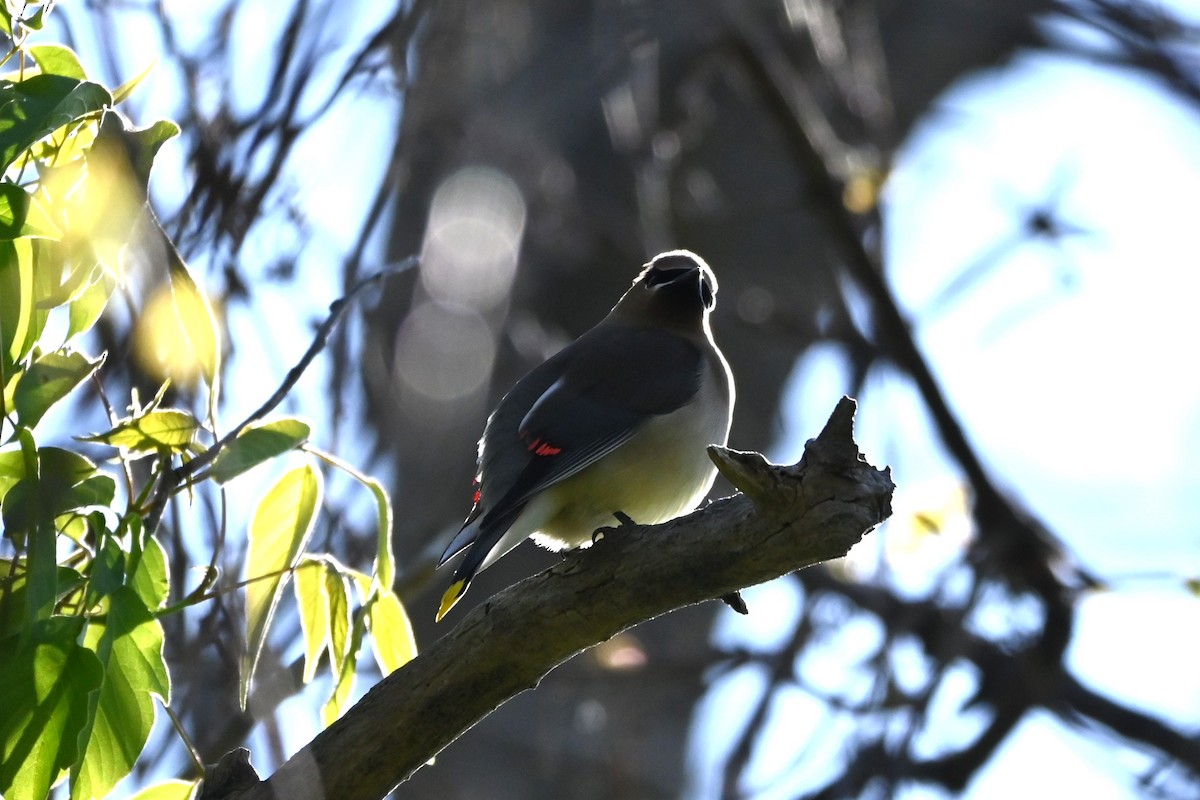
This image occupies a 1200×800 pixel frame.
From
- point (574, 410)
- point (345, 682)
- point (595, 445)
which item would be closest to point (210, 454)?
point (345, 682)

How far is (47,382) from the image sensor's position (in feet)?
6.57

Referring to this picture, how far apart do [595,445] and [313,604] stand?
138 centimetres

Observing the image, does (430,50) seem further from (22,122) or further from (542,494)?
(22,122)

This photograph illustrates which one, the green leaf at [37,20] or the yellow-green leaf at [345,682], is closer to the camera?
the green leaf at [37,20]

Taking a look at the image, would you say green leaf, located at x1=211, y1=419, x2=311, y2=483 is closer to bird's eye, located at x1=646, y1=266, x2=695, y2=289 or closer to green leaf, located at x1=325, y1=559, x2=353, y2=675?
green leaf, located at x1=325, y1=559, x2=353, y2=675

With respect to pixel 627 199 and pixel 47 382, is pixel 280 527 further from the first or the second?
pixel 627 199

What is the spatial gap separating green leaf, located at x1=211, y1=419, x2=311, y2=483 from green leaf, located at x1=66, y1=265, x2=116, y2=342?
267mm

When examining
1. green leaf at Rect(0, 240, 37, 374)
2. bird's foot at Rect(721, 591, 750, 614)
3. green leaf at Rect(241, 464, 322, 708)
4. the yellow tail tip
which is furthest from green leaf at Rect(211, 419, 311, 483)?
the yellow tail tip

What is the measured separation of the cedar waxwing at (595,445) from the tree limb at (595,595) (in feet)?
2.28

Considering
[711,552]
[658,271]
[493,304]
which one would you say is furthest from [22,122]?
[493,304]

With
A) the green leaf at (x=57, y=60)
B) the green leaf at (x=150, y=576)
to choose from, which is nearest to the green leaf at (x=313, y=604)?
the green leaf at (x=150, y=576)

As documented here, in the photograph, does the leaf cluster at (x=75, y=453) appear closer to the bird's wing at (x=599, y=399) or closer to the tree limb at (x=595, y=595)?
the tree limb at (x=595, y=595)

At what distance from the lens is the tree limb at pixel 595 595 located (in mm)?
2406

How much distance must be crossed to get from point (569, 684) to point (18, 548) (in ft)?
14.2
